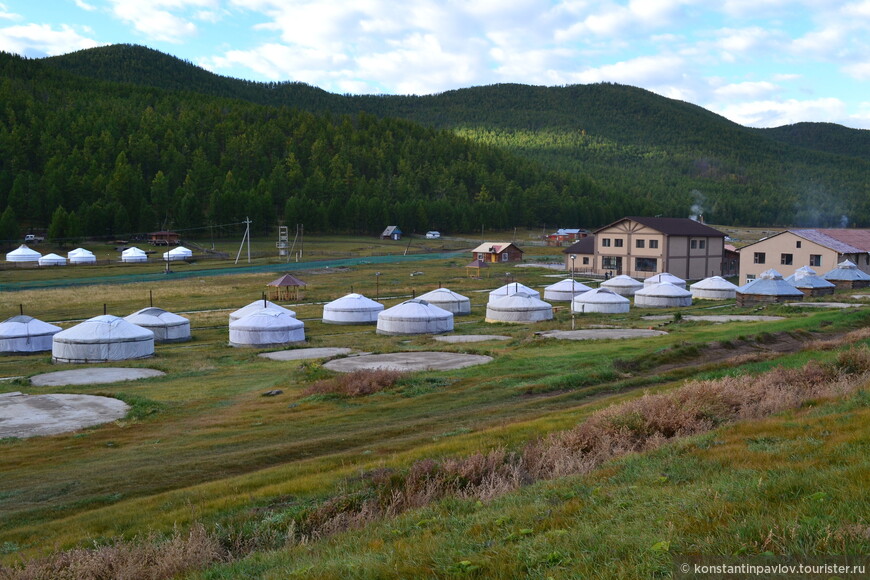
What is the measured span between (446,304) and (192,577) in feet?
153

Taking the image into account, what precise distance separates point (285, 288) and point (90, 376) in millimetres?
36710

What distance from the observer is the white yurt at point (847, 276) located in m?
66.3

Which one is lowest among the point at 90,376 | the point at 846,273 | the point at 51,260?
the point at 90,376

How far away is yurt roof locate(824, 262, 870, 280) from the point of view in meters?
66.4

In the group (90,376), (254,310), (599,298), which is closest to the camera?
(90,376)

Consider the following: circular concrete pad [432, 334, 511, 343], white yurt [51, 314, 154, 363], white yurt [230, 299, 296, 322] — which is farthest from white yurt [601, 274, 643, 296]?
white yurt [51, 314, 154, 363]

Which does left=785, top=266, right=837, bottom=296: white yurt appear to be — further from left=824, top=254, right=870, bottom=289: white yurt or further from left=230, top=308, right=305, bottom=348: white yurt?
left=230, top=308, right=305, bottom=348: white yurt

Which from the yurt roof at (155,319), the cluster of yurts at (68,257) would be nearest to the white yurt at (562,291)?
the yurt roof at (155,319)

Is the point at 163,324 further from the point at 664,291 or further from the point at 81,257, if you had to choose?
the point at 81,257

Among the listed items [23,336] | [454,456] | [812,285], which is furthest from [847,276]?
[23,336]

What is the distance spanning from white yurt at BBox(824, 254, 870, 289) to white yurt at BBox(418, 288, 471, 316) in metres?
33.9

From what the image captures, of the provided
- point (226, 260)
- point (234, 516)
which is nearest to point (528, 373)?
point (234, 516)

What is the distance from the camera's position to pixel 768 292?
2313 inches

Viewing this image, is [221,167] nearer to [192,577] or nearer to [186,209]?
[186,209]
